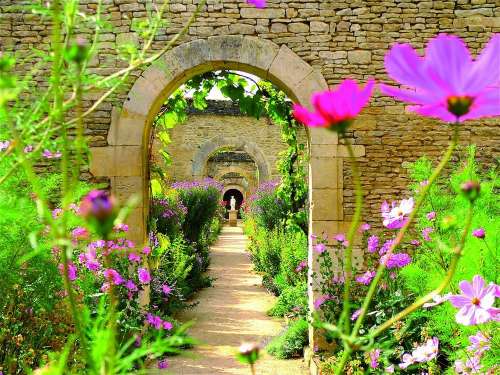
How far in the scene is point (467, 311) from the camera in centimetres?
140

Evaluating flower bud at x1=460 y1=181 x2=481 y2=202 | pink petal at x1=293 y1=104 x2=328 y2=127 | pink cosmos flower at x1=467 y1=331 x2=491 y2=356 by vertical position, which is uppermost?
pink petal at x1=293 y1=104 x2=328 y2=127

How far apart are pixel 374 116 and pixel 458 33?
104 cm

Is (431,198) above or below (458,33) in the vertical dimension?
below

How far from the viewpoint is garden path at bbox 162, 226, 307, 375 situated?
5398 millimetres

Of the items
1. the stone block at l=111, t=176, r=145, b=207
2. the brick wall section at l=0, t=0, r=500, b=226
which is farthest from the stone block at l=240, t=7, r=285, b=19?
the stone block at l=111, t=176, r=145, b=207

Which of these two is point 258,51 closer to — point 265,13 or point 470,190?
point 265,13

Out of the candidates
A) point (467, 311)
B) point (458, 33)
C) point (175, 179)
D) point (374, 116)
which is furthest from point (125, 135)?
point (175, 179)

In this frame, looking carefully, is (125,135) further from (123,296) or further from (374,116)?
(374,116)

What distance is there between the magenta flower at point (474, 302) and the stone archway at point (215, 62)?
3681mm

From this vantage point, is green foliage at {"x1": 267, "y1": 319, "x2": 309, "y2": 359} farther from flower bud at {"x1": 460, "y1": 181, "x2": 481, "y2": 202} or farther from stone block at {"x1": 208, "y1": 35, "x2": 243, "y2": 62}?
flower bud at {"x1": 460, "y1": 181, "x2": 481, "y2": 202}

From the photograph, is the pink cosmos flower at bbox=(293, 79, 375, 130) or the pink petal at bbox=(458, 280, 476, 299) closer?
the pink cosmos flower at bbox=(293, 79, 375, 130)

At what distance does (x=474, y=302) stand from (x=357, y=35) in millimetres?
4122

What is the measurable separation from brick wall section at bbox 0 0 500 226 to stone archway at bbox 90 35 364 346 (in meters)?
0.08

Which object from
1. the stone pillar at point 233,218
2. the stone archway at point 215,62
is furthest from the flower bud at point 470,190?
the stone pillar at point 233,218
